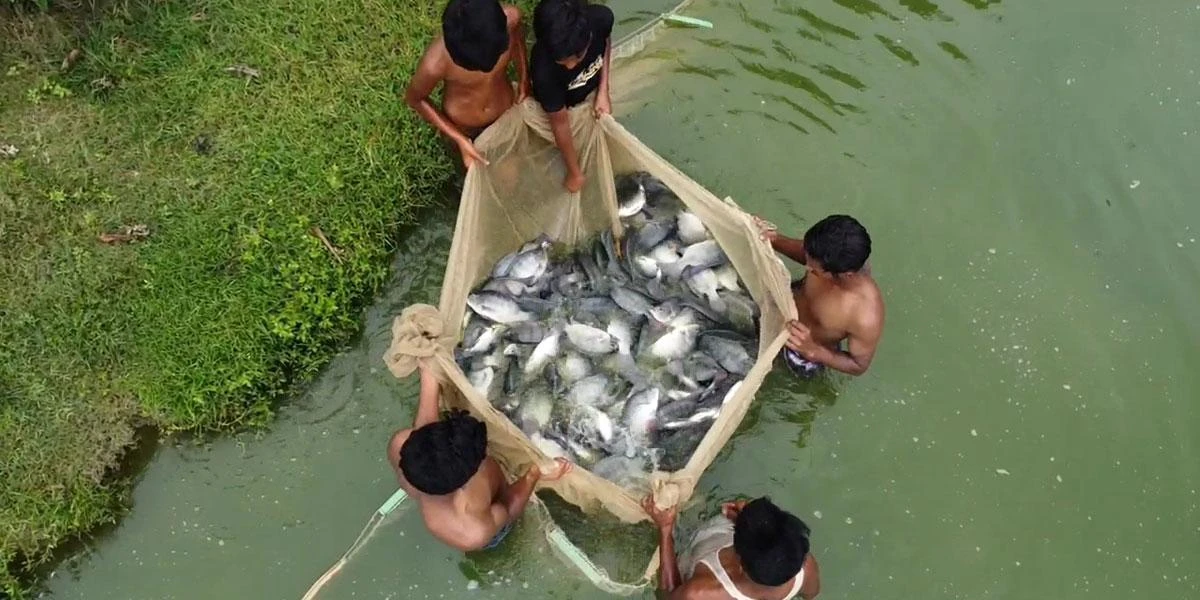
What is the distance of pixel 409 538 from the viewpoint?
13.1 feet

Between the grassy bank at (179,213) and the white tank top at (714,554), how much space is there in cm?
214

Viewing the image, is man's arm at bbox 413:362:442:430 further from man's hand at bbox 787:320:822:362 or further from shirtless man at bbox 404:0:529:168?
man's hand at bbox 787:320:822:362

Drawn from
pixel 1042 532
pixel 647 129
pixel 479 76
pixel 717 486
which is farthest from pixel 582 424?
pixel 1042 532

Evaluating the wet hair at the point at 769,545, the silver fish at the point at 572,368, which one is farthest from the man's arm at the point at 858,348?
the silver fish at the point at 572,368

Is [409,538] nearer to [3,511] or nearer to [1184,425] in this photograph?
[3,511]

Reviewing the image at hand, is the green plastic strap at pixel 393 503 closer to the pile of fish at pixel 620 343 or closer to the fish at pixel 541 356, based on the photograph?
the pile of fish at pixel 620 343

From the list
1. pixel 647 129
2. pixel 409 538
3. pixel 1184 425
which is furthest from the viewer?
pixel 647 129

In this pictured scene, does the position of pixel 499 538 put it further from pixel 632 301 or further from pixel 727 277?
pixel 727 277

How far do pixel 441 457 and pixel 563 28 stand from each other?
175 centimetres

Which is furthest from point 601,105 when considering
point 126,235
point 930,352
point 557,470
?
point 126,235

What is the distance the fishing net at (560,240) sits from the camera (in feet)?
10.5

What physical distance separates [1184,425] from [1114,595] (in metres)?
1.02

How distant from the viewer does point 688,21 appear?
4.97 m

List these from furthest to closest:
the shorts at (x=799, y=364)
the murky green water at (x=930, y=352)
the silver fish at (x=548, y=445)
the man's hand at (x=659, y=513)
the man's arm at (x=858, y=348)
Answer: the shorts at (x=799, y=364) → the murky green water at (x=930, y=352) → the silver fish at (x=548, y=445) → the man's arm at (x=858, y=348) → the man's hand at (x=659, y=513)
